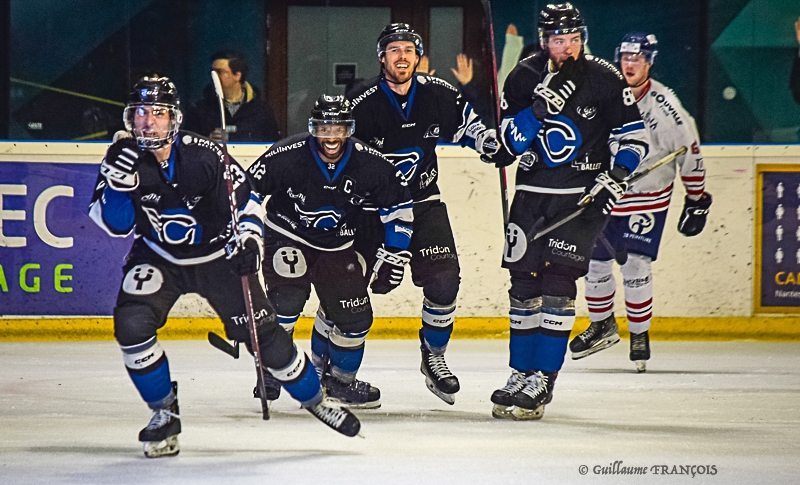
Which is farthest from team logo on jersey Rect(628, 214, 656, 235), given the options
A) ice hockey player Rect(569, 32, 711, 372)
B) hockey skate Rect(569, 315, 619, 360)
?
hockey skate Rect(569, 315, 619, 360)

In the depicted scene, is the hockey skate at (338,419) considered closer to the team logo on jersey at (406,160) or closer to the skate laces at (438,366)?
the skate laces at (438,366)

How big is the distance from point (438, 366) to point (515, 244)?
60cm

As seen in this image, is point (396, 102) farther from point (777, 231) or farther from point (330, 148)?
point (777, 231)

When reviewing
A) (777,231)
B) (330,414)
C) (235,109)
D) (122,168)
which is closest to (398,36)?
(122,168)

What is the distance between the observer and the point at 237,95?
6.36 m

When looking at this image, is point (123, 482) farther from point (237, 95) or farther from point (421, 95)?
point (237, 95)

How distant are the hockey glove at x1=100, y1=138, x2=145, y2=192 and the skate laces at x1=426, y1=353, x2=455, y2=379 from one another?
1.55 metres

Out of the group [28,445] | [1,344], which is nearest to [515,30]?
[1,344]

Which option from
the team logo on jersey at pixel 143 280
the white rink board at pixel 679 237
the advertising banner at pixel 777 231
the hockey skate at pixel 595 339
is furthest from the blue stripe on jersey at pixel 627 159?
the advertising banner at pixel 777 231

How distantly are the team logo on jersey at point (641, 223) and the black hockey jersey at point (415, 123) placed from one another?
4.49ft

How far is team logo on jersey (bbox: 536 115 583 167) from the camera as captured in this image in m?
4.19

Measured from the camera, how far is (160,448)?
3404 mm

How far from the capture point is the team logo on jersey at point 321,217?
4.21 m

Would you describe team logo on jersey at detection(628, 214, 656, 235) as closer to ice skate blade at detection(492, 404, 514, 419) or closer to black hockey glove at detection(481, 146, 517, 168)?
black hockey glove at detection(481, 146, 517, 168)
